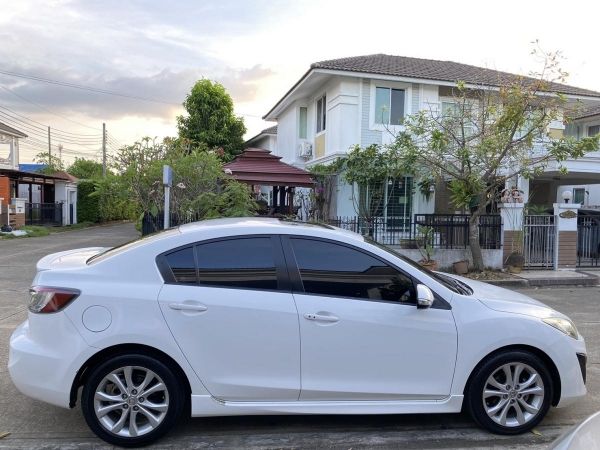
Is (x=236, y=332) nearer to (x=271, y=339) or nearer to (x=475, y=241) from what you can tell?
(x=271, y=339)

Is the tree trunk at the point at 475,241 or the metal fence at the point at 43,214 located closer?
the tree trunk at the point at 475,241

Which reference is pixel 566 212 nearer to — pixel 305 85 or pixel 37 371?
pixel 305 85

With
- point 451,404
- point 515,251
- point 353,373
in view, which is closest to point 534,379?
point 451,404

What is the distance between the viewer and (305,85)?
57.0ft

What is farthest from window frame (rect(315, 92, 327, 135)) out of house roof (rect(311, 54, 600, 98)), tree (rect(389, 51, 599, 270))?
tree (rect(389, 51, 599, 270))

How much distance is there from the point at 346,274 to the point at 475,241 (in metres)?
8.73

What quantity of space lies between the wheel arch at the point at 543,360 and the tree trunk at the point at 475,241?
806 centimetres

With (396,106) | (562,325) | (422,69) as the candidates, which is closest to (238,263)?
(562,325)

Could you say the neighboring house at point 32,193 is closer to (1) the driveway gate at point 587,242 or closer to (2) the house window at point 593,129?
(1) the driveway gate at point 587,242

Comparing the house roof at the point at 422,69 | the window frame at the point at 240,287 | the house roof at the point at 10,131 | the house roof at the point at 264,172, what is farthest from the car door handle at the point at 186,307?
the house roof at the point at 10,131

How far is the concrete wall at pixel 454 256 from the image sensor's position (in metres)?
12.2

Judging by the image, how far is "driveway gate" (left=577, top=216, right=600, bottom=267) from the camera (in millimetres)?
13242

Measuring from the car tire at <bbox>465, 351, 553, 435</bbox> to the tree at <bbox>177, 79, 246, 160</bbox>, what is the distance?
24.0 metres

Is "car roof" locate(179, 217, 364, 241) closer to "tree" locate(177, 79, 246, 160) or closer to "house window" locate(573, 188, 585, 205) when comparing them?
"tree" locate(177, 79, 246, 160)
